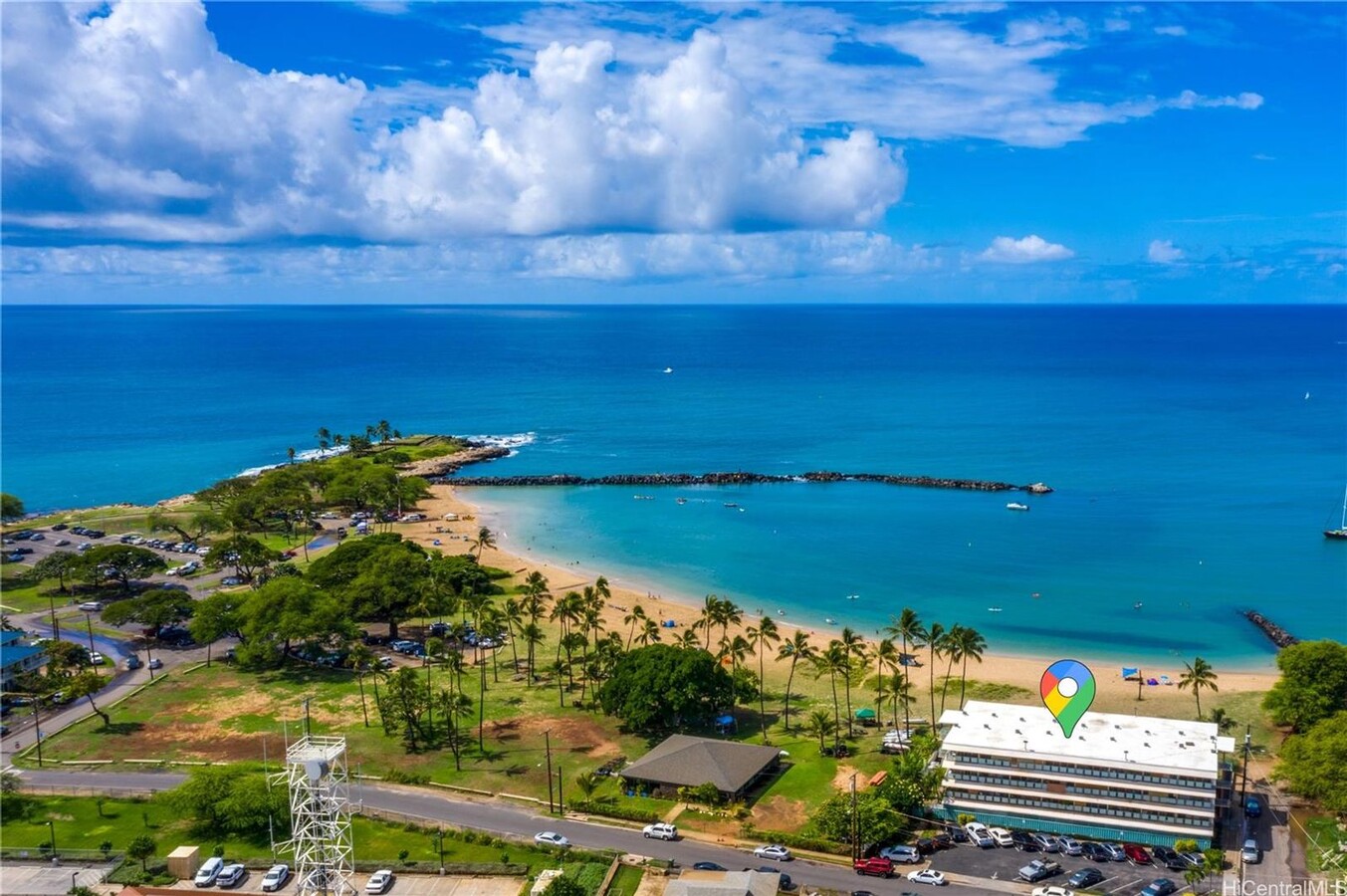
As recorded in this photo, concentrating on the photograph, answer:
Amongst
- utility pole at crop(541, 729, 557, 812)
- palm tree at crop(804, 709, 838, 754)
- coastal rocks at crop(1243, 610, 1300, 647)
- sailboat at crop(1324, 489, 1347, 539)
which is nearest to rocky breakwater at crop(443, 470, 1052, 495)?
sailboat at crop(1324, 489, 1347, 539)

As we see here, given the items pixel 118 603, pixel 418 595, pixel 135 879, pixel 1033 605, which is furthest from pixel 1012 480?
pixel 135 879

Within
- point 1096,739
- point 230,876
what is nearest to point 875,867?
point 1096,739

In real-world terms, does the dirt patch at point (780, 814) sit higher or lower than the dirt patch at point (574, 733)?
lower

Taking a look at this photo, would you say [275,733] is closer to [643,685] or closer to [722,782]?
[643,685]

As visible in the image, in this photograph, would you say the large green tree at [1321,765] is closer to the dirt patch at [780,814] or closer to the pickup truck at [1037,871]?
the pickup truck at [1037,871]

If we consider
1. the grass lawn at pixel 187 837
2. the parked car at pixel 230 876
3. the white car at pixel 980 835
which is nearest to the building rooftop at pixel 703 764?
the grass lawn at pixel 187 837

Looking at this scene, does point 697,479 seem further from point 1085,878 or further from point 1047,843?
point 1085,878
